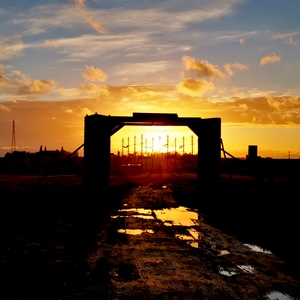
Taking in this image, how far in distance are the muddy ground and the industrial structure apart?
2.75 metres

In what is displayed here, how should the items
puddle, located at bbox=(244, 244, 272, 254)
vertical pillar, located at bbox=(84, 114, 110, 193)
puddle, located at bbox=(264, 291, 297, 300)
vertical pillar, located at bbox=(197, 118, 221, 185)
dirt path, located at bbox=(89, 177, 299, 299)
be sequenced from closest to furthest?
1. puddle, located at bbox=(264, 291, 297, 300)
2. dirt path, located at bbox=(89, 177, 299, 299)
3. puddle, located at bbox=(244, 244, 272, 254)
4. vertical pillar, located at bbox=(84, 114, 110, 193)
5. vertical pillar, located at bbox=(197, 118, 221, 185)

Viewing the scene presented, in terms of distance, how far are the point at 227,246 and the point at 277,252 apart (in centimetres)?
139

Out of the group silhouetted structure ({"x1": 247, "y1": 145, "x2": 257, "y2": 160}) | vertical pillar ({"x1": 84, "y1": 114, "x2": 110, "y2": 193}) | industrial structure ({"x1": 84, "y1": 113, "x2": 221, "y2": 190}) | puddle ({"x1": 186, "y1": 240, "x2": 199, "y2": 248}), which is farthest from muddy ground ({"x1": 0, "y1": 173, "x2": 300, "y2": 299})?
silhouetted structure ({"x1": 247, "y1": 145, "x2": 257, "y2": 160})

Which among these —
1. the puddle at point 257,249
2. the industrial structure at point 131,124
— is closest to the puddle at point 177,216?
the industrial structure at point 131,124

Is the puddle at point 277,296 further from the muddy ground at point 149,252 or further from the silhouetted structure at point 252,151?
the silhouetted structure at point 252,151

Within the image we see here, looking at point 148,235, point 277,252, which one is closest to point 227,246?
point 277,252

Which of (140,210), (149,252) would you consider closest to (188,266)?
(149,252)

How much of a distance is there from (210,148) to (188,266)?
46.8 ft

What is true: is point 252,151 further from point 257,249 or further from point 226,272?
point 226,272

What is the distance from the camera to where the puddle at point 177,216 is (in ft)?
51.3

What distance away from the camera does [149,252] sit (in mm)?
10070

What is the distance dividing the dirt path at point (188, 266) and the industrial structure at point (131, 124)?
7.77 meters

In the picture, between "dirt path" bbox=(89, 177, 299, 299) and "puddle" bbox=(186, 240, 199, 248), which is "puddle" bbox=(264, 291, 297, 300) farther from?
"puddle" bbox=(186, 240, 199, 248)

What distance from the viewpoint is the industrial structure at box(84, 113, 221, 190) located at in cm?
2183
